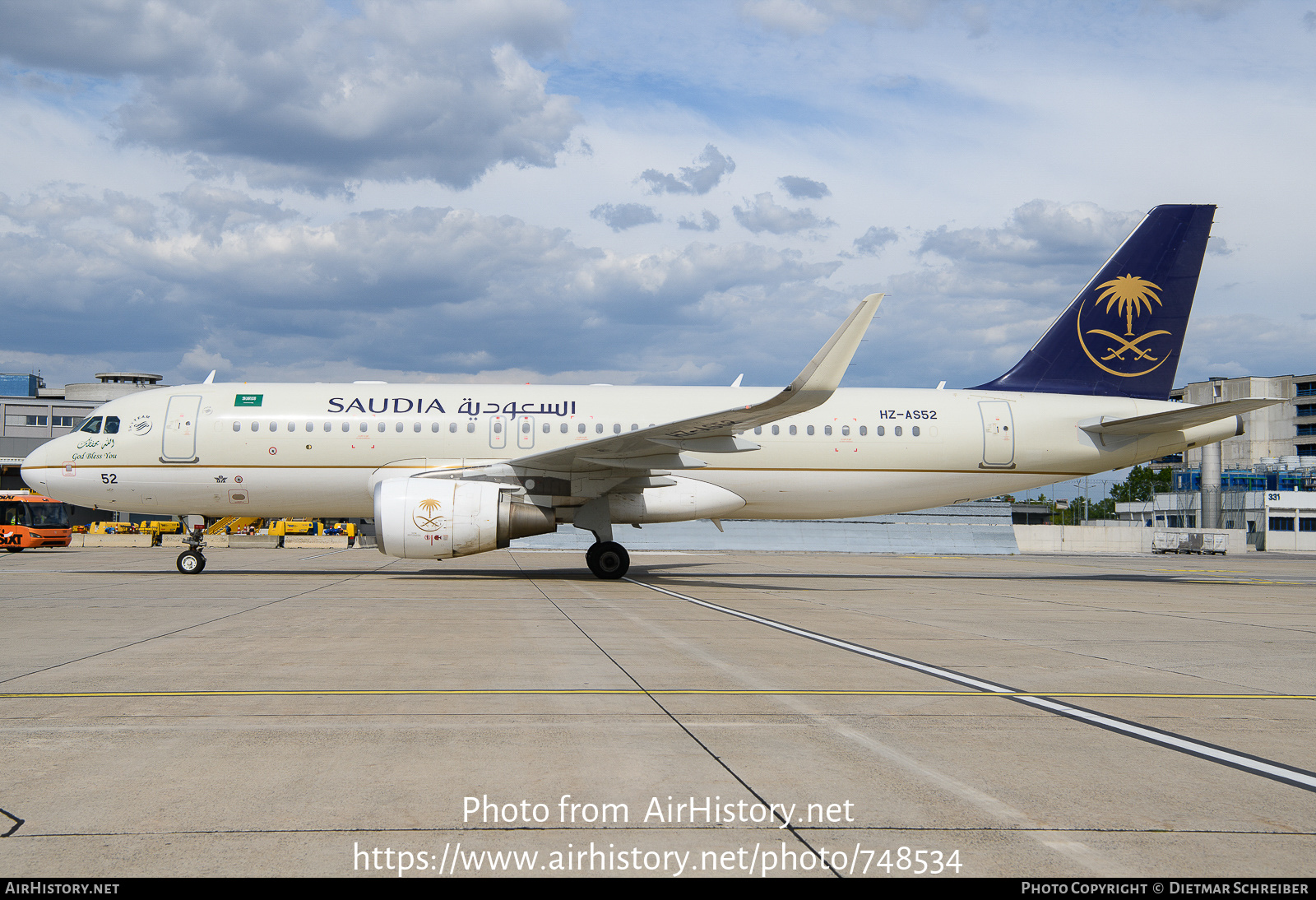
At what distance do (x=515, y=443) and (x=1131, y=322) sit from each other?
46.4 feet

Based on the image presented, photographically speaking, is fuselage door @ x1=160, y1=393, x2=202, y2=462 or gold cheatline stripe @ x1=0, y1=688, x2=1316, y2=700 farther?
fuselage door @ x1=160, y1=393, x2=202, y2=462

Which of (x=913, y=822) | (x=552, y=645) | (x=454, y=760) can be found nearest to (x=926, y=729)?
(x=913, y=822)

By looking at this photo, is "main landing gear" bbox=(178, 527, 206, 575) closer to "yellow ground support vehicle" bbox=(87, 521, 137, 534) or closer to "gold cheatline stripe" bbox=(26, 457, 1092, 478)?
"gold cheatline stripe" bbox=(26, 457, 1092, 478)

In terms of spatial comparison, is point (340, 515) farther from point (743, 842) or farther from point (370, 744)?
point (743, 842)

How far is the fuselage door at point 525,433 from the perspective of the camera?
1867 cm

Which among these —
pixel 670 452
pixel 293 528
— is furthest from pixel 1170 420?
pixel 293 528

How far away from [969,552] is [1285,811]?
131 ft

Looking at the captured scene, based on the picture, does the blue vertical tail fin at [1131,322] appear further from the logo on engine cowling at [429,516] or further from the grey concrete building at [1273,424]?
the grey concrete building at [1273,424]

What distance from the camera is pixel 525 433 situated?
1877cm

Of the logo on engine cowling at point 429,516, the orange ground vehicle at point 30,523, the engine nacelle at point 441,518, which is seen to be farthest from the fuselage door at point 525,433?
the orange ground vehicle at point 30,523

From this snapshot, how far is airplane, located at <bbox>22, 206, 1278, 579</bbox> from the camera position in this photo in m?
18.2

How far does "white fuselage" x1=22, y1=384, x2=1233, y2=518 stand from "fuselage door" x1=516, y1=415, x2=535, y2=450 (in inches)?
1.1

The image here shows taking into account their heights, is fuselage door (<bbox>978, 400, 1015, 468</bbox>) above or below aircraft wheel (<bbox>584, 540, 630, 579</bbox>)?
above

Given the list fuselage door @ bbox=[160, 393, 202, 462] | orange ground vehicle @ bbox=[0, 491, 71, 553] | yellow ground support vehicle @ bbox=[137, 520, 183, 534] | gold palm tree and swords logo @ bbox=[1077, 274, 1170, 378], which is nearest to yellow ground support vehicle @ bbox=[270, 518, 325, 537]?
yellow ground support vehicle @ bbox=[137, 520, 183, 534]
